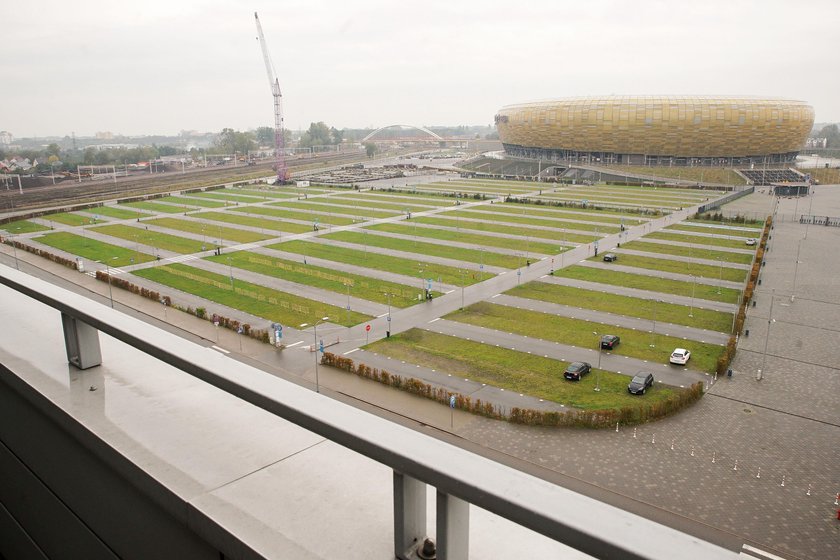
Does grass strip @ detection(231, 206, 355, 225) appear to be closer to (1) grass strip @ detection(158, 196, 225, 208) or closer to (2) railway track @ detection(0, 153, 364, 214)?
(1) grass strip @ detection(158, 196, 225, 208)

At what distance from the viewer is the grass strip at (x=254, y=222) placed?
2938 inches

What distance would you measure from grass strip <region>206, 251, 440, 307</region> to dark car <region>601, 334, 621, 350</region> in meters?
14.2

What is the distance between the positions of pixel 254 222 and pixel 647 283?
167ft

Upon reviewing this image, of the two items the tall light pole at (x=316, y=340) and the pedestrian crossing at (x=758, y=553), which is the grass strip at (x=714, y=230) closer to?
the tall light pole at (x=316, y=340)

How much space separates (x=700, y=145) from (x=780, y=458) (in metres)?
127

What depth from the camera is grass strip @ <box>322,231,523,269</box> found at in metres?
57.1

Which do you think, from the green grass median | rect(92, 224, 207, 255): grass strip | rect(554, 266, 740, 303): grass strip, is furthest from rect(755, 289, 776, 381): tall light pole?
rect(92, 224, 207, 255): grass strip

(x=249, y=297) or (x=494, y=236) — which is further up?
(x=494, y=236)

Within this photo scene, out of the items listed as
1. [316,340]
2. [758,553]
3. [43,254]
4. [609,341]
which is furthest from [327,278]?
[758,553]

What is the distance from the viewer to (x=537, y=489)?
436 cm

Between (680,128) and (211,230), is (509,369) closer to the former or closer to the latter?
(211,230)

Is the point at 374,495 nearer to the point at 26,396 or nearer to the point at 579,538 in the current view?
the point at 579,538

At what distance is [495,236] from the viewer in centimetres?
6888

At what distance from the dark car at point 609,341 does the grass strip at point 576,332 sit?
32 centimetres
